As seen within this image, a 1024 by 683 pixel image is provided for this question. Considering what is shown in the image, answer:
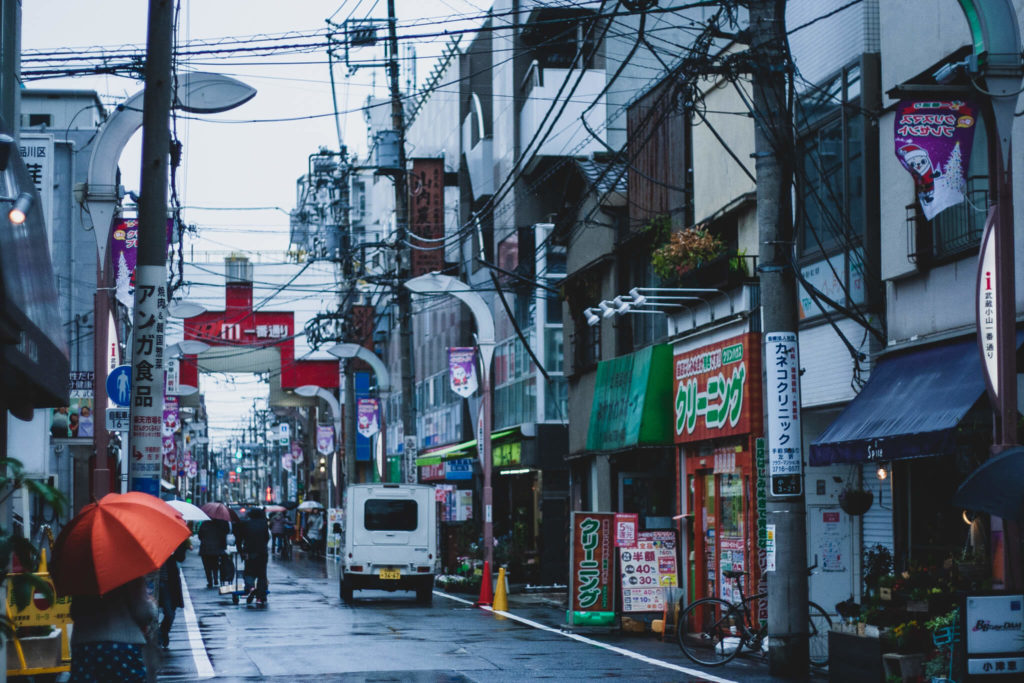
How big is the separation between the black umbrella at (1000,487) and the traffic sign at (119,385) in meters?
10.7

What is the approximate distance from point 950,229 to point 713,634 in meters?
6.31

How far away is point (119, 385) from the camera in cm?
1791

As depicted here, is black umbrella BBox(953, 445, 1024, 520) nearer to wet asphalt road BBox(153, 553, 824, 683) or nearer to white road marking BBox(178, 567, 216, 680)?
wet asphalt road BBox(153, 553, 824, 683)

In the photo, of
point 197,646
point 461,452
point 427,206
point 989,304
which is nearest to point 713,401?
point 197,646

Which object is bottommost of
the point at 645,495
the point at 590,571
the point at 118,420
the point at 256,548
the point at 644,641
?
the point at 644,641

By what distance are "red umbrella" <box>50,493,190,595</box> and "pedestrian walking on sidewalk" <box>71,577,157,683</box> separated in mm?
250

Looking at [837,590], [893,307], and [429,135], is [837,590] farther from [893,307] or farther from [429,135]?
[429,135]

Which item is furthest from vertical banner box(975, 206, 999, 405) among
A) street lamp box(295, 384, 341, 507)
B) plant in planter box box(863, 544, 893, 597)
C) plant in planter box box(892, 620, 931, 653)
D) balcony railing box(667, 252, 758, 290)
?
street lamp box(295, 384, 341, 507)

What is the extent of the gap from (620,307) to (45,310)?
43.1ft

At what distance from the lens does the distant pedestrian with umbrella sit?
9500mm

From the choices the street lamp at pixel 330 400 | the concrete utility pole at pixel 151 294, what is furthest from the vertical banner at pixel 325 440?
the concrete utility pole at pixel 151 294

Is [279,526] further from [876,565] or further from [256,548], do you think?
[876,565]

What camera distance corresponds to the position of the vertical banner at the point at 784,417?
54.0ft

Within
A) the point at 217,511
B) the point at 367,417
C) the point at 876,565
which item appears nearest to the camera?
the point at 876,565
